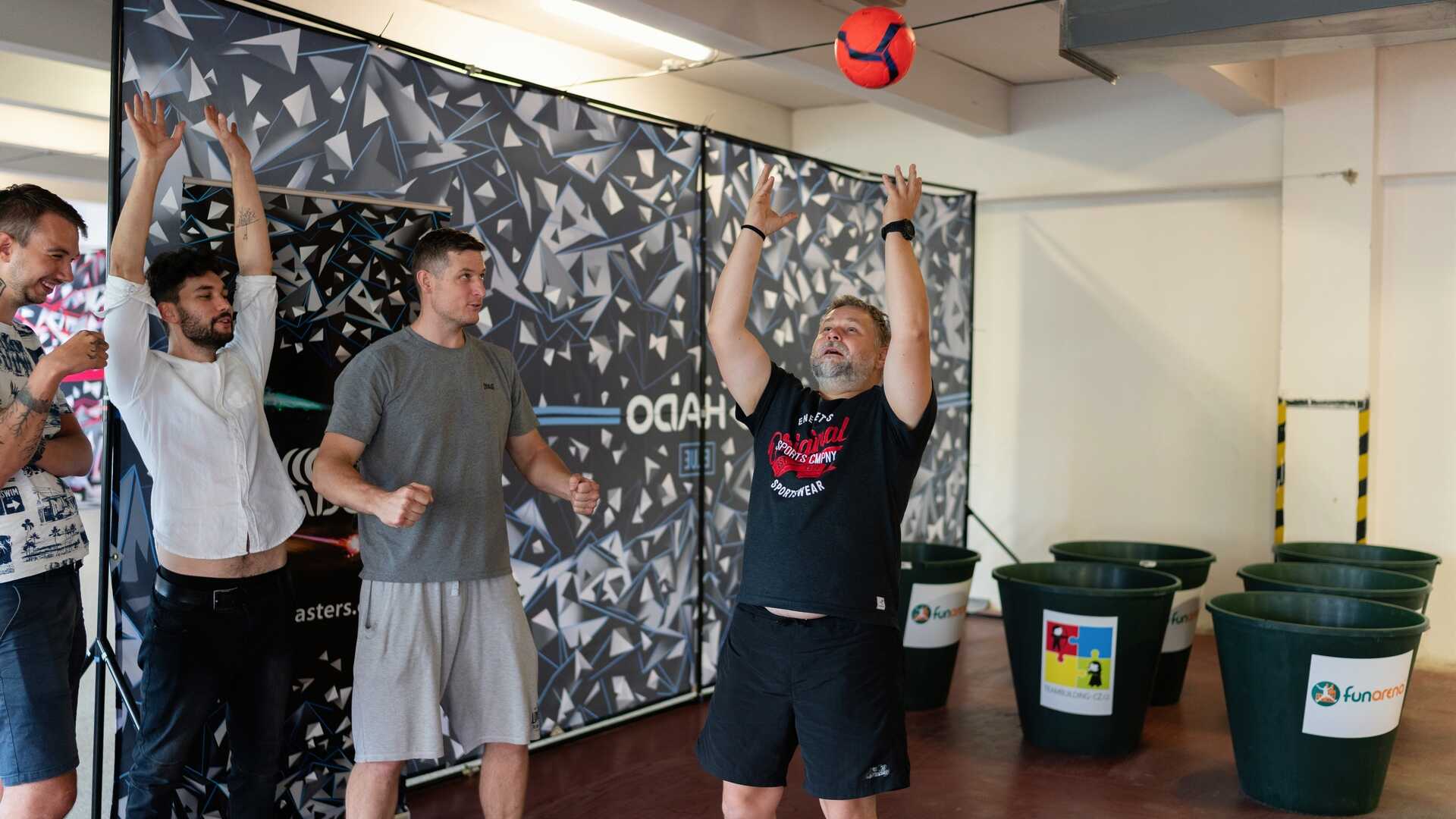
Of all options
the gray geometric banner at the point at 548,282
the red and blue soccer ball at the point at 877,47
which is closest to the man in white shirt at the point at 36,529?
the gray geometric banner at the point at 548,282

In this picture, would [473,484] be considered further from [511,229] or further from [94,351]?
[511,229]

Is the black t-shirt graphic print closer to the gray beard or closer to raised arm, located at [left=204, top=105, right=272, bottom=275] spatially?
the gray beard

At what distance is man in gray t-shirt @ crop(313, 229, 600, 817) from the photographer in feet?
10.5

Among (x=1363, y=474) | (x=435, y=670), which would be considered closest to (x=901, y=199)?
(x=435, y=670)

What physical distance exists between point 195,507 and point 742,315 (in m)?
1.56

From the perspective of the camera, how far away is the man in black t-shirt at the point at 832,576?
2781 mm

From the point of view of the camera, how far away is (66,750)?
282 centimetres

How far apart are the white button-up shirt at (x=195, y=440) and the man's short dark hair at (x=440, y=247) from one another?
59cm

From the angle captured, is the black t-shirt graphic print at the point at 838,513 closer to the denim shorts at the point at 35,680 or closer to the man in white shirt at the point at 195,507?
the man in white shirt at the point at 195,507

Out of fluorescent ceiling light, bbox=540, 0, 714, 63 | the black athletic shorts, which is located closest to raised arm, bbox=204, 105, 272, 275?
the black athletic shorts

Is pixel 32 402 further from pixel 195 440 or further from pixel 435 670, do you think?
pixel 435 670

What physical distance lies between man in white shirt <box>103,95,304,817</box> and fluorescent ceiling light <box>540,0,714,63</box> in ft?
9.54

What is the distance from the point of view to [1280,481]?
21.7ft

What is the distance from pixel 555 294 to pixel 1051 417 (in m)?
4.17
